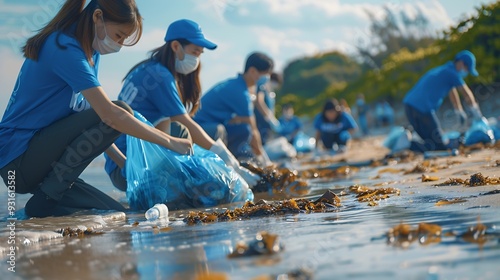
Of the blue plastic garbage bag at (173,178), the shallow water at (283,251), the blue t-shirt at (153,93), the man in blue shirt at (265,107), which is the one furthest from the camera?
the man in blue shirt at (265,107)

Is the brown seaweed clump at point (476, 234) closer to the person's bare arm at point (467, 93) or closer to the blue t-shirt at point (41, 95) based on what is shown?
the blue t-shirt at point (41, 95)

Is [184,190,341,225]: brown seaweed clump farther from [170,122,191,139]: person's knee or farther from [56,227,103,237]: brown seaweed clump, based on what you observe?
[170,122,191,139]: person's knee

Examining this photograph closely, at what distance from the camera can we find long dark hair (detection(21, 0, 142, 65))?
4.54 m

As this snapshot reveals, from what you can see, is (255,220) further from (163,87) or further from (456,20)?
(456,20)

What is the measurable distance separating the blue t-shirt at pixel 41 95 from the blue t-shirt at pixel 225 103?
431cm

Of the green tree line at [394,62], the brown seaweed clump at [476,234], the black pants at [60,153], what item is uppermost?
the green tree line at [394,62]

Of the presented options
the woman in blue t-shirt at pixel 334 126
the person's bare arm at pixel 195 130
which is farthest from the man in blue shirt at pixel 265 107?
the person's bare arm at pixel 195 130

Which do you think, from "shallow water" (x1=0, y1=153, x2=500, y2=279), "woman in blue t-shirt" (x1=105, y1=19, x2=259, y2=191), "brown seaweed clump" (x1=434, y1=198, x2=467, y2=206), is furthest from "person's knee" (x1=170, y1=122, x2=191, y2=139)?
"brown seaweed clump" (x1=434, y1=198, x2=467, y2=206)

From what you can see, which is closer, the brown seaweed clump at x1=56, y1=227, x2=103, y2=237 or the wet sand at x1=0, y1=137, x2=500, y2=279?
the wet sand at x1=0, y1=137, x2=500, y2=279

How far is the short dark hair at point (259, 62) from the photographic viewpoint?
30.0ft

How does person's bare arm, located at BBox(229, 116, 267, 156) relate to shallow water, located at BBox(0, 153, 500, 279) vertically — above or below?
above

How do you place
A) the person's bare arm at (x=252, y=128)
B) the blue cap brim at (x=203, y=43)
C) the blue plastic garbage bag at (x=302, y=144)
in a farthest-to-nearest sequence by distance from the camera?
the blue plastic garbage bag at (x=302, y=144) → the person's bare arm at (x=252, y=128) → the blue cap brim at (x=203, y=43)

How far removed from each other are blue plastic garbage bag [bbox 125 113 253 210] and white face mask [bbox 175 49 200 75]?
83cm

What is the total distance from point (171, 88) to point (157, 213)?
1265 mm
